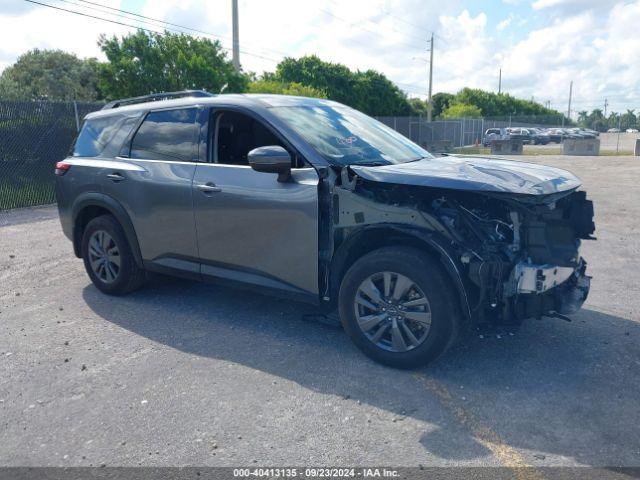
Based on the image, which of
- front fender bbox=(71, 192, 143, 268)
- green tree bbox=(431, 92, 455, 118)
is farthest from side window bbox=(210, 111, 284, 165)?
green tree bbox=(431, 92, 455, 118)

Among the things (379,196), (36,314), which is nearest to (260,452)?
(379,196)

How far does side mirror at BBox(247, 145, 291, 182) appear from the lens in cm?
401

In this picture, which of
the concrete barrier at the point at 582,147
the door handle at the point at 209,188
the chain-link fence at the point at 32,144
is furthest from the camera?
the concrete barrier at the point at 582,147

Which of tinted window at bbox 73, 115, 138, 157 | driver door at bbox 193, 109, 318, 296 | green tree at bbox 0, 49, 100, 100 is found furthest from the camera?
green tree at bbox 0, 49, 100, 100

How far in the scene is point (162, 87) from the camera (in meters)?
20.5

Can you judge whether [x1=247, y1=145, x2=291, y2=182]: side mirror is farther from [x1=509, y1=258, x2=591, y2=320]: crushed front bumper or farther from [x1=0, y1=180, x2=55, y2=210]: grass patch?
[x1=0, y1=180, x2=55, y2=210]: grass patch

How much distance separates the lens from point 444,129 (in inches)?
1575

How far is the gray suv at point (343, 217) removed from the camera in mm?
3766

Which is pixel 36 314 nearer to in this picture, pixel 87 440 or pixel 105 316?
pixel 105 316

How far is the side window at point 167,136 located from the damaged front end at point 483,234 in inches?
63.1

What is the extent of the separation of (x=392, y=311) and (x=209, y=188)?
1.83m

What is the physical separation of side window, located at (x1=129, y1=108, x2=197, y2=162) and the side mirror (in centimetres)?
104

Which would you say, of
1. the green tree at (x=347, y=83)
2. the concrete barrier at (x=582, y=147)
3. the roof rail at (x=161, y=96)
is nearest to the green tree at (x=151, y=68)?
the roof rail at (x=161, y=96)

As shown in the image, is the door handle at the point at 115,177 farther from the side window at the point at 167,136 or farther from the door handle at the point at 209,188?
the door handle at the point at 209,188
